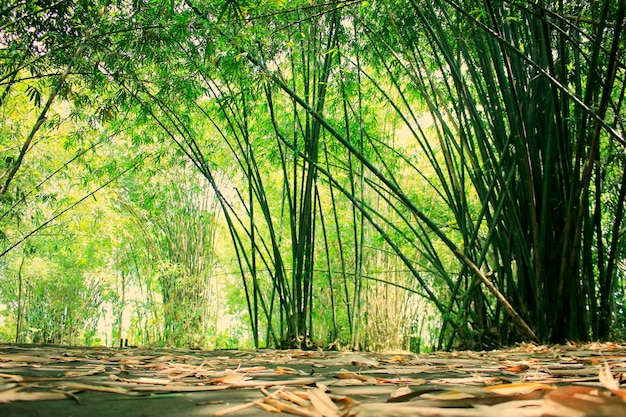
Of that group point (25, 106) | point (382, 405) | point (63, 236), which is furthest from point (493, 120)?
point (63, 236)

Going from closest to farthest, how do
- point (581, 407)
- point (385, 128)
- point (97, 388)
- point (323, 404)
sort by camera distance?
point (581, 407)
point (323, 404)
point (97, 388)
point (385, 128)

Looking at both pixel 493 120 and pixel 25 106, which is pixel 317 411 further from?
pixel 25 106

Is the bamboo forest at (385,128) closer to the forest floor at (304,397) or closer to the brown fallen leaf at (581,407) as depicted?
the forest floor at (304,397)

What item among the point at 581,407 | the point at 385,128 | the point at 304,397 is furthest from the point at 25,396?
the point at 385,128

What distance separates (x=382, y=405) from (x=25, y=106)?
20.7ft

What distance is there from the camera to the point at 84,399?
0.70 metres

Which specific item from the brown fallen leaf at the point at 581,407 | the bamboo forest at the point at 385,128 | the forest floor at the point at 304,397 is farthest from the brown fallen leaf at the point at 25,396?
the bamboo forest at the point at 385,128

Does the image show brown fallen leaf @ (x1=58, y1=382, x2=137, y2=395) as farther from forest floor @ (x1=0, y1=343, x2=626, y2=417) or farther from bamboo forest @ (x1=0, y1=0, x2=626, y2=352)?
bamboo forest @ (x1=0, y1=0, x2=626, y2=352)

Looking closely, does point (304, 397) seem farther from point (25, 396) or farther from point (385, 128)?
Answer: point (385, 128)

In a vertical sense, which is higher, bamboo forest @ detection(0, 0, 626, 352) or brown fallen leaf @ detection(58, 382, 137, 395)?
bamboo forest @ detection(0, 0, 626, 352)

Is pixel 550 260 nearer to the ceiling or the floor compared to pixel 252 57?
nearer to the floor

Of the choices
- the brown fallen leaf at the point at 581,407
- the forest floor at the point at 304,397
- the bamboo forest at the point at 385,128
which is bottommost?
the forest floor at the point at 304,397

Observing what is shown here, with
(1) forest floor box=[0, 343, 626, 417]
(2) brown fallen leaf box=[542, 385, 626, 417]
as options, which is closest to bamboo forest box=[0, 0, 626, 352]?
(1) forest floor box=[0, 343, 626, 417]

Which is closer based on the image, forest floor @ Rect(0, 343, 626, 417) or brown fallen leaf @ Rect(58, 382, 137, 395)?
forest floor @ Rect(0, 343, 626, 417)
